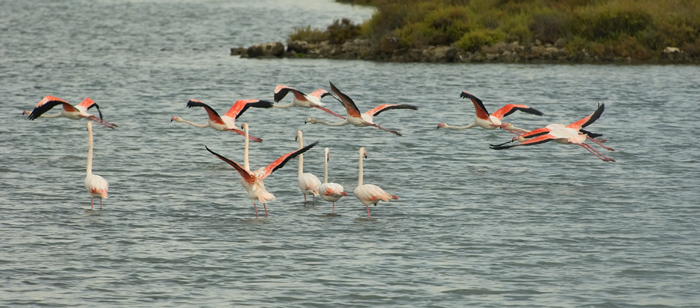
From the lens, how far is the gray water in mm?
10984

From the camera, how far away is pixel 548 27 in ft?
132

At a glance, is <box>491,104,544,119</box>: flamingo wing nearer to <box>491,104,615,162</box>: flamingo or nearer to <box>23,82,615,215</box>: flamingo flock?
<box>23,82,615,215</box>: flamingo flock

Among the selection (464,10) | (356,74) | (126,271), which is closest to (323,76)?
(356,74)

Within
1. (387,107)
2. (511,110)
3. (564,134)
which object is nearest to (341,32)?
(511,110)

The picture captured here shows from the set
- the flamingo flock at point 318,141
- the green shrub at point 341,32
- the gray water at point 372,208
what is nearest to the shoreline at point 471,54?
the green shrub at point 341,32

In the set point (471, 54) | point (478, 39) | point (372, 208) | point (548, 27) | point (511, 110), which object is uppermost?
point (548, 27)

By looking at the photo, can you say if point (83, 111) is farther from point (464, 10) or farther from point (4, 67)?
point (464, 10)

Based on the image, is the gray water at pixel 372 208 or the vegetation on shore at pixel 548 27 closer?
the gray water at pixel 372 208

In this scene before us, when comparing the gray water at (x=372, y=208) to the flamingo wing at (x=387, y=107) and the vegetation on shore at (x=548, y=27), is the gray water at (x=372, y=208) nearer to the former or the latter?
the flamingo wing at (x=387, y=107)

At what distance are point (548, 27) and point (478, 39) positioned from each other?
2845mm

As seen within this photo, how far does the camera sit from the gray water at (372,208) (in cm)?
1098

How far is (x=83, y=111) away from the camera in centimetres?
2006

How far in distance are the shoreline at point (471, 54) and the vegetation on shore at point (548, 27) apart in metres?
0.24

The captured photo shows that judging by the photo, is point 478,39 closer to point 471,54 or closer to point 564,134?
point 471,54
